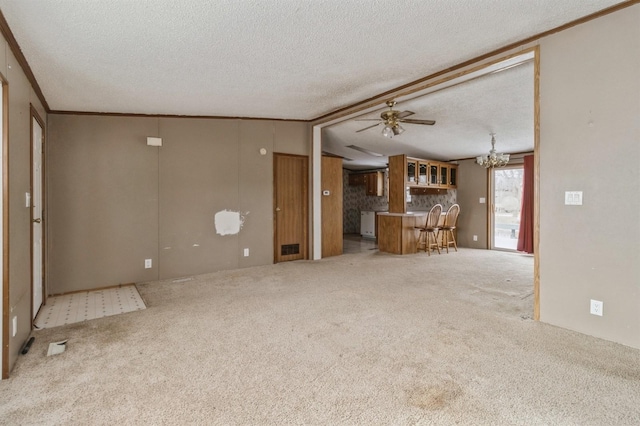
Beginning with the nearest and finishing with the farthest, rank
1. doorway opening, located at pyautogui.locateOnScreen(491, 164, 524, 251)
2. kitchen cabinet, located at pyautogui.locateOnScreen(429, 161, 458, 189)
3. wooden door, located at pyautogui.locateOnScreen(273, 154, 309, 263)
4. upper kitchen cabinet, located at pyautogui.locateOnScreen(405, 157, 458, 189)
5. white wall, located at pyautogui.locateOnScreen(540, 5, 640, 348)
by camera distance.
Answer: white wall, located at pyautogui.locateOnScreen(540, 5, 640, 348)
wooden door, located at pyautogui.locateOnScreen(273, 154, 309, 263)
upper kitchen cabinet, located at pyautogui.locateOnScreen(405, 157, 458, 189)
doorway opening, located at pyautogui.locateOnScreen(491, 164, 524, 251)
kitchen cabinet, located at pyautogui.locateOnScreen(429, 161, 458, 189)

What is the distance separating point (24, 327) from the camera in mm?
2387

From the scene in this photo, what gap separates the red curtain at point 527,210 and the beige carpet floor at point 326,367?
3.63 metres

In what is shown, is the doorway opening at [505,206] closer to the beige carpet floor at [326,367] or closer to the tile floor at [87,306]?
the beige carpet floor at [326,367]

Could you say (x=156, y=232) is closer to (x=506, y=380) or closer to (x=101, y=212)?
(x=101, y=212)

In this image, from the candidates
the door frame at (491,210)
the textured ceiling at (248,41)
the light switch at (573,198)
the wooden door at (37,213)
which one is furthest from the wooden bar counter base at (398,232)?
the wooden door at (37,213)

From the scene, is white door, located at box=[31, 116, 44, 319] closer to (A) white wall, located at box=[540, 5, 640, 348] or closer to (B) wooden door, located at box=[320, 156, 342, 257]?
(B) wooden door, located at box=[320, 156, 342, 257]

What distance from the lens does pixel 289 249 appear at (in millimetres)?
5488

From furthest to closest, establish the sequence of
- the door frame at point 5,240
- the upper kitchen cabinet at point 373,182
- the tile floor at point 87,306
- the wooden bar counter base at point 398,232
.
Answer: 1. the upper kitchen cabinet at point 373,182
2. the wooden bar counter base at point 398,232
3. the tile floor at point 87,306
4. the door frame at point 5,240

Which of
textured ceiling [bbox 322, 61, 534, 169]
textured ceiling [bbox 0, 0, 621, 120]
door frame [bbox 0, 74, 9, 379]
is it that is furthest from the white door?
textured ceiling [bbox 322, 61, 534, 169]

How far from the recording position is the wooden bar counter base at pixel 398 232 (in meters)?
6.21

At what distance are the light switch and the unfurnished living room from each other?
3 centimetres

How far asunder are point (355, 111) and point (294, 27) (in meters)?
2.34

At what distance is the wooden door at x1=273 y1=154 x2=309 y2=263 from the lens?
5.29m

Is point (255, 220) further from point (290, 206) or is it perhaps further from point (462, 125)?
point (462, 125)
